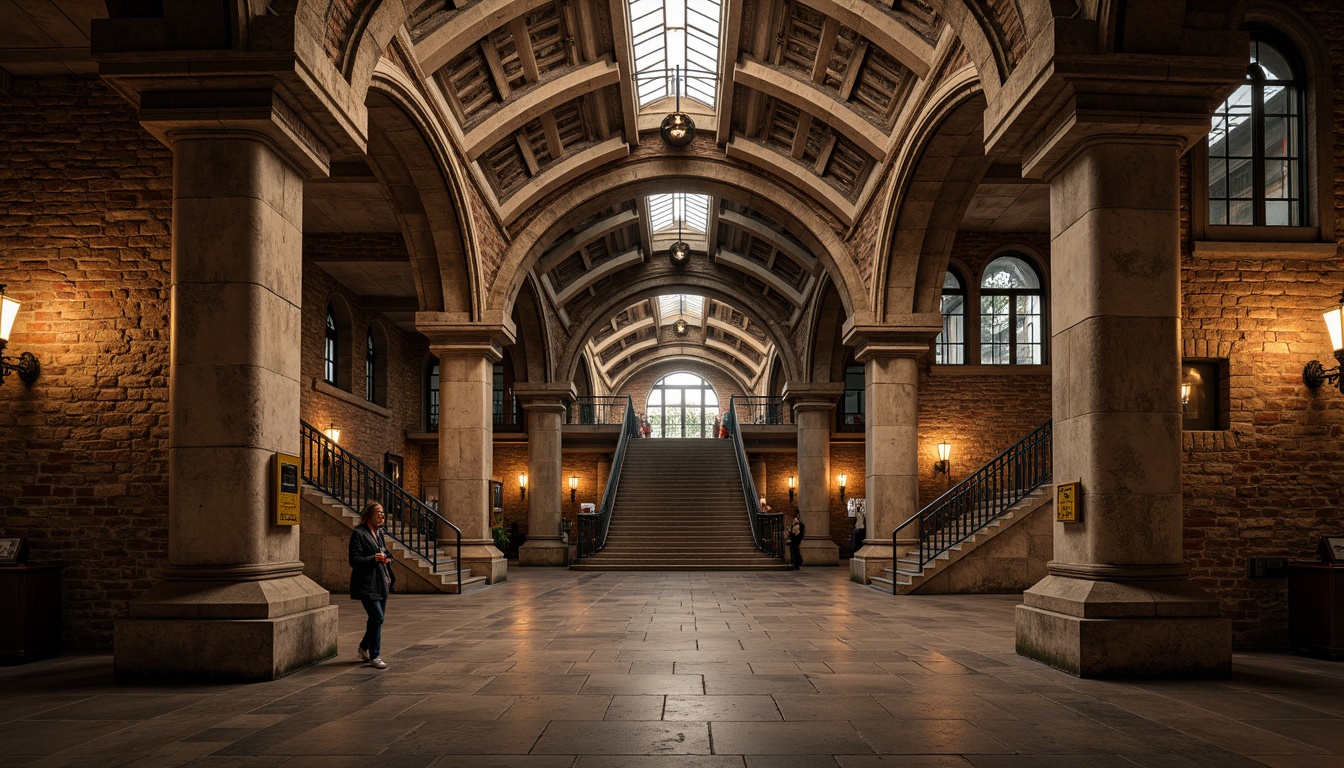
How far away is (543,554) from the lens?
73.9 feet

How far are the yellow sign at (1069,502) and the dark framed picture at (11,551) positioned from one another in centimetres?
891

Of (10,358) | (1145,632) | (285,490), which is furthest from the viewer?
(10,358)

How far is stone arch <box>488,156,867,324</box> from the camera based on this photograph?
1712 cm

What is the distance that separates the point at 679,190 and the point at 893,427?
6.52 metres

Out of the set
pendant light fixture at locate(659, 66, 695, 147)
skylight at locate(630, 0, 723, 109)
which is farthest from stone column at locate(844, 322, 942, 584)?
skylight at locate(630, 0, 723, 109)

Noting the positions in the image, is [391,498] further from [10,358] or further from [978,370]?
[978,370]

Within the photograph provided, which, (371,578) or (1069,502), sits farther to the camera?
(371,578)

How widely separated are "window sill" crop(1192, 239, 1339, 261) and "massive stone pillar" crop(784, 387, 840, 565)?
14.7 m

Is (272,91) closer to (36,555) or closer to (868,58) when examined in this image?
(36,555)

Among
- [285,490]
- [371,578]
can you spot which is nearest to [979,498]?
[371,578]

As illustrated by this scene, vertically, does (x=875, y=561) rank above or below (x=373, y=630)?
below

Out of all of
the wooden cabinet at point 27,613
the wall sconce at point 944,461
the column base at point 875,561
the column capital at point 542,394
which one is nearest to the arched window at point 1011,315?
the wall sconce at point 944,461

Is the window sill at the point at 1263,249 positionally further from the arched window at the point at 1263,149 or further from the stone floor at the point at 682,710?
the stone floor at the point at 682,710

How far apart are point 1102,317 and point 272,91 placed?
625 cm
